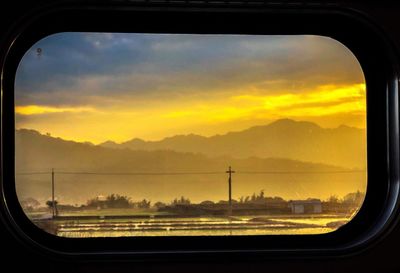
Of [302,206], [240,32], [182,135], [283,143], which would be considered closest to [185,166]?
[182,135]

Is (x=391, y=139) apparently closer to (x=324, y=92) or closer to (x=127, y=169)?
(x=324, y=92)

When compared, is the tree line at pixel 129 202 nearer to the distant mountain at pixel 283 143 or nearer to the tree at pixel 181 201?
the tree at pixel 181 201

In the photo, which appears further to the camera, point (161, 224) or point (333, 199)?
point (333, 199)

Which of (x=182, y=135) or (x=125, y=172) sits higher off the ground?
(x=182, y=135)

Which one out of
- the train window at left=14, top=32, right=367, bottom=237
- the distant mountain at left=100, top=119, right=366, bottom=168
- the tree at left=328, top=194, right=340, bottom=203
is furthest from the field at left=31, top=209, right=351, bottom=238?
the distant mountain at left=100, top=119, right=366, bottom=168

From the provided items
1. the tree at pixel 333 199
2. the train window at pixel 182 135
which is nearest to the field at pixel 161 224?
the train window at pixel 182 135

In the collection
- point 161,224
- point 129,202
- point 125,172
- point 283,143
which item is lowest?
point 161,224

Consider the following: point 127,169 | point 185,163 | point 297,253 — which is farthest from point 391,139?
point 127,169

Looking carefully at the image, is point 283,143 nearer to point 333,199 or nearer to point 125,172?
point 333,199
